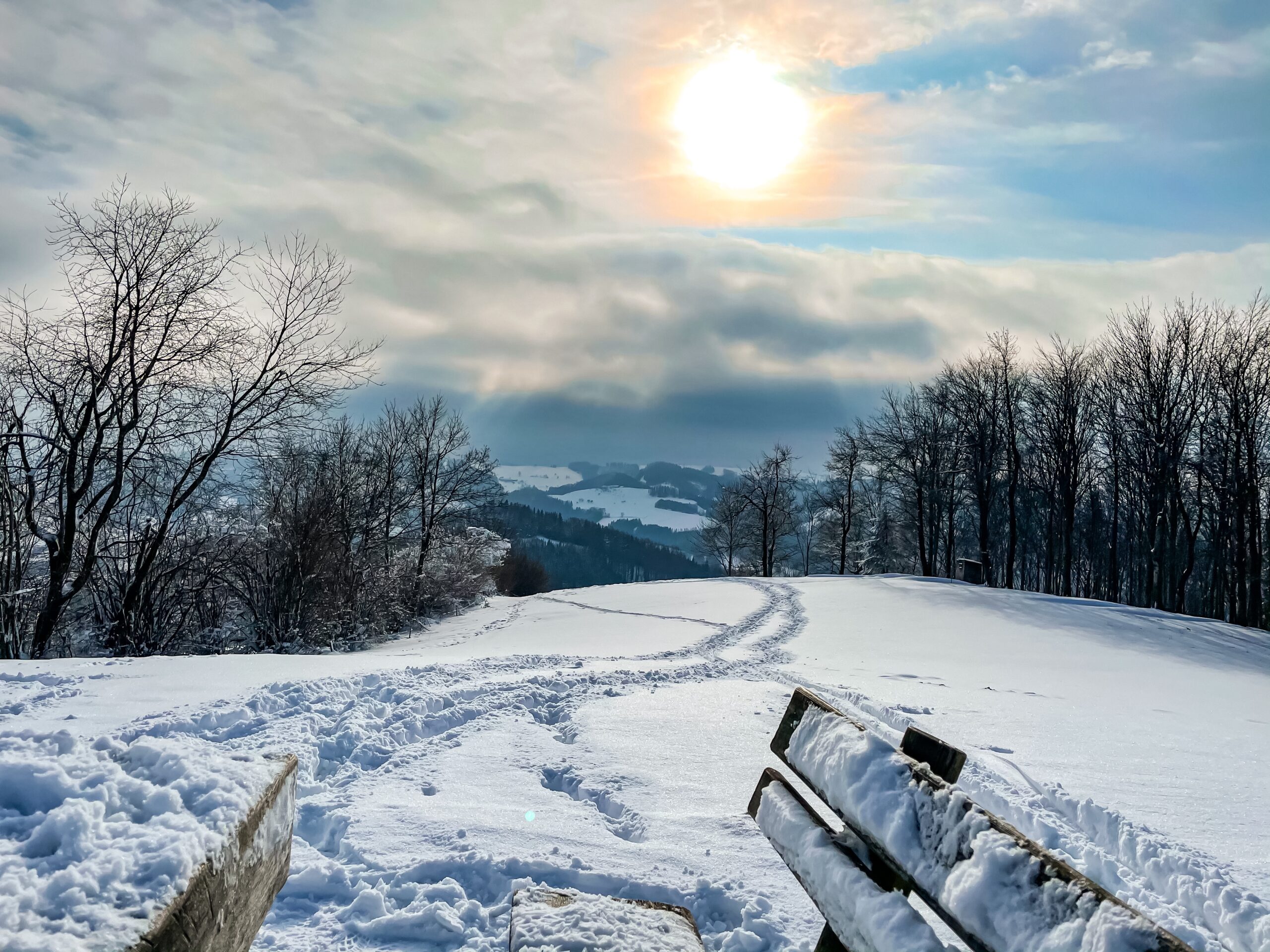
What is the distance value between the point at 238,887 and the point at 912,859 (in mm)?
1670

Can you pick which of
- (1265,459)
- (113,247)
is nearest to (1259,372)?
(1265,459)

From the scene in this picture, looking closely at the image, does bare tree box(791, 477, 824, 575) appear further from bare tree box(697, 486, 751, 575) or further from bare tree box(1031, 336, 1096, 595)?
bare tree box(1031, 336, 1096, 595)

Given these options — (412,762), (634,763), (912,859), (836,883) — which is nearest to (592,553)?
(634,763)

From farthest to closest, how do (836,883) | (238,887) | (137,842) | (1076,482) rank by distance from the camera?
(1076,482)
(836,883)
(238,887)
(137,842)

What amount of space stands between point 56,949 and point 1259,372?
3436cm

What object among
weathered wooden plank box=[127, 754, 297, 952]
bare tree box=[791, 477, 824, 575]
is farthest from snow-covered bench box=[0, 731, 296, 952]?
bare tree box=[791, 477, 824, 575]

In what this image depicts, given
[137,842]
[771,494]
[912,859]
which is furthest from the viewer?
[771,494]

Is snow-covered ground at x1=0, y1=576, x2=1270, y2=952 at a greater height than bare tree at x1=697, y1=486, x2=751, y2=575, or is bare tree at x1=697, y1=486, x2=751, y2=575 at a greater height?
bare tree at x1=697, y1=486, x2=751, y2=575

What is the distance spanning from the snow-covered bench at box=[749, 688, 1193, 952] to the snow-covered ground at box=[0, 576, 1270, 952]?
1.05m

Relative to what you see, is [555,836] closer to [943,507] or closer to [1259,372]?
[1259,372]

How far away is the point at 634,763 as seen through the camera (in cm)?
534

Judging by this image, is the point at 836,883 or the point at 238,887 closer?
the point at 238,887

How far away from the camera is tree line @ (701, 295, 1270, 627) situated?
26.6 metres

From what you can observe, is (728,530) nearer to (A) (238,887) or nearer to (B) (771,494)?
(B) (771,494)
